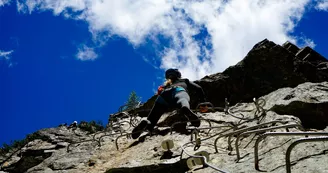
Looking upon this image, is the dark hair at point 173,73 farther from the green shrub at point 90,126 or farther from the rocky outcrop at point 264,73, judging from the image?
the green shrub at point 90,126

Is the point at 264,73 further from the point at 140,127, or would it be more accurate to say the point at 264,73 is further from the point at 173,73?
the point at 140,127

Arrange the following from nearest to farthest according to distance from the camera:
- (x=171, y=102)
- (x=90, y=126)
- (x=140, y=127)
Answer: (x=140, y=127) < (x=171, y=102) < (x=90, y=126)

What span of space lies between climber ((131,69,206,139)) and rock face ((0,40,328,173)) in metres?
0.26

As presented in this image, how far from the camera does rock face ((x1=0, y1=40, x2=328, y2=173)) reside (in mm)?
3768

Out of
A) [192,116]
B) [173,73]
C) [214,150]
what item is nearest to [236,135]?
[214,150]

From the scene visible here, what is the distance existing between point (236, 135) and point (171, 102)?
254cm

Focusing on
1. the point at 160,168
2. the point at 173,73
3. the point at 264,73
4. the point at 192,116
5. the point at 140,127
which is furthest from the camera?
the point at 264,73

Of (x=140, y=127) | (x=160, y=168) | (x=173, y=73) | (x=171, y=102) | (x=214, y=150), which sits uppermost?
(x=173, y=73)

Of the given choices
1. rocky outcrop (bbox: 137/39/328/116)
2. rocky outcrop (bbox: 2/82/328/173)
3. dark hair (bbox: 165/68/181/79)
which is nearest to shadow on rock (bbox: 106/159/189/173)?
rocky outcrop (bbox: 2/82/328/173)

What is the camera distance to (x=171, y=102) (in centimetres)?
799

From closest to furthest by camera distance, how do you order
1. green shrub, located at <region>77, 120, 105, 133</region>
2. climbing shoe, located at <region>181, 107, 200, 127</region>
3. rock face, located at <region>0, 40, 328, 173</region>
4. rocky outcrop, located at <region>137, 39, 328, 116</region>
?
rock face, located at <region>0, 40, 328, 173</region>, climbing shoe, located at <region>181, 107, 200, 127</region>, rocky outcrop, located at <region>137, 39, 328, 116</region>, green shrub, located at <region>77, 120, 105, 133</region>

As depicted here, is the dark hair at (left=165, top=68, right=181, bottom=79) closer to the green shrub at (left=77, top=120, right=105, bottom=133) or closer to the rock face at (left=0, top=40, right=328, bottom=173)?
the rock face at (left=0, top=40, right=328, bottom=173)

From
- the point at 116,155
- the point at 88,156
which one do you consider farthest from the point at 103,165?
the point at 88,156

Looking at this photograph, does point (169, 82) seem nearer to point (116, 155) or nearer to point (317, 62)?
point (116, 155)
